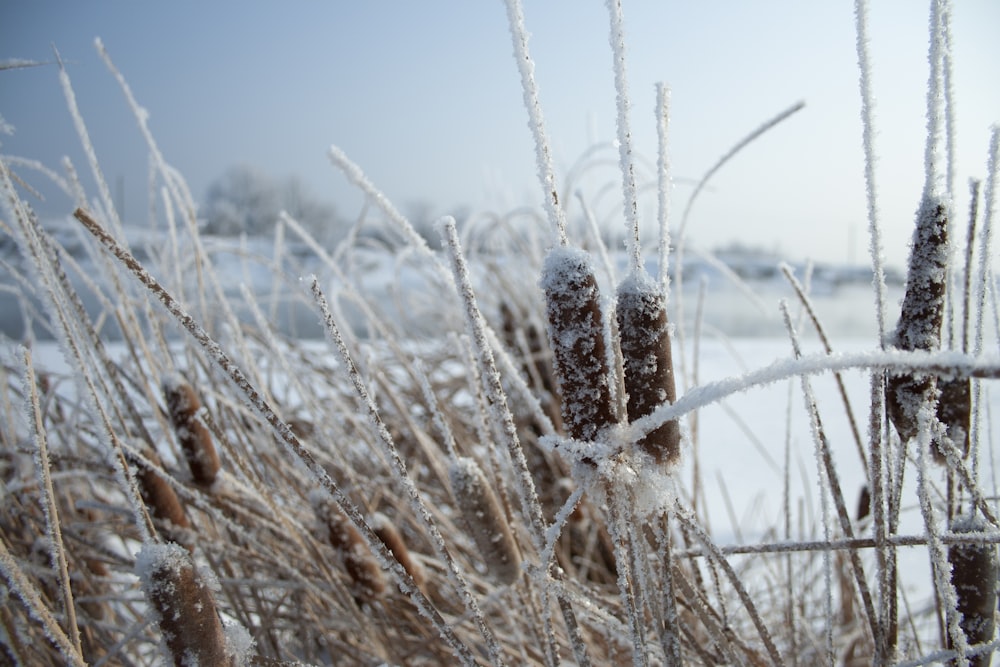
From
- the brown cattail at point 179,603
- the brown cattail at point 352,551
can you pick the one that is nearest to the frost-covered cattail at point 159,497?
the brown cattail at point 352,551

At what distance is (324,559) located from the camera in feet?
2.32

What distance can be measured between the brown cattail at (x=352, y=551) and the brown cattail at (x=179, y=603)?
0.78ft

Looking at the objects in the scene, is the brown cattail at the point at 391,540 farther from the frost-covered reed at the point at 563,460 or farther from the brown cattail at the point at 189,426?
the brown cattail at the point at 189,426

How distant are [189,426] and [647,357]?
0.59m

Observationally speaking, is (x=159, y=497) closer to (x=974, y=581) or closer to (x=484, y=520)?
(x=484, y=520)

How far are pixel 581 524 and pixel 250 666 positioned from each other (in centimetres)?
87

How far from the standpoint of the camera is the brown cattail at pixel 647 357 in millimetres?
340

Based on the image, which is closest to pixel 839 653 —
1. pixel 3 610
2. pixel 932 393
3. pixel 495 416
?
pixel 932 393

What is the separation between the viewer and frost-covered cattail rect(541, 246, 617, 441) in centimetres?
33

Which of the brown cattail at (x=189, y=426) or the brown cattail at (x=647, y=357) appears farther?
the brown cattail at (x=189, y=426)

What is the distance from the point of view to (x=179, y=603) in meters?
0.38

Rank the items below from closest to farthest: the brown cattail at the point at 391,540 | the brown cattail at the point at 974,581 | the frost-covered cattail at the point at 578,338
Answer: the frost-covered cattail at the point at 578,338, the brown cattail at the point at 974,581, the brown cattail at the point at 391,540

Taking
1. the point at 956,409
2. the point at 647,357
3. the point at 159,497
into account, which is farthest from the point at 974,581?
the point at 159,497

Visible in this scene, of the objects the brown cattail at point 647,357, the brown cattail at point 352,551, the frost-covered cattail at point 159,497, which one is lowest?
the brown cattail at point 352,551
